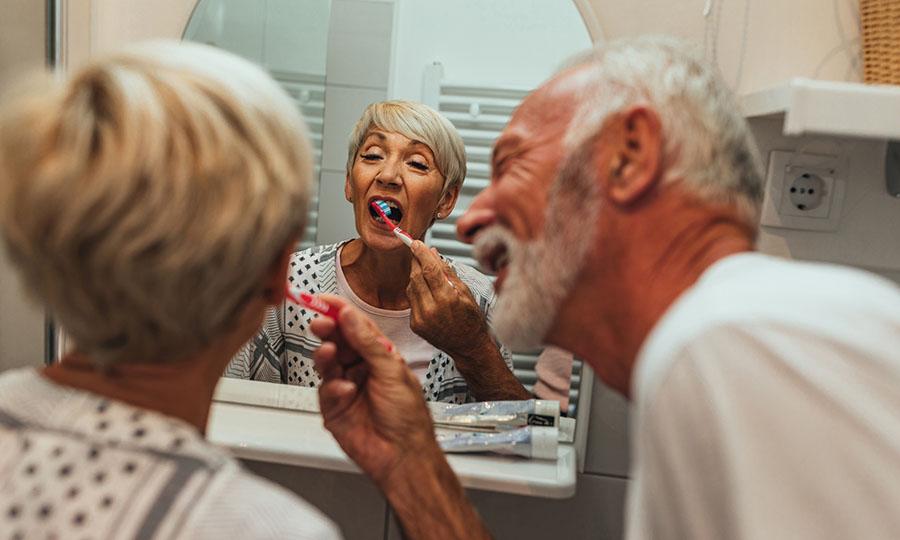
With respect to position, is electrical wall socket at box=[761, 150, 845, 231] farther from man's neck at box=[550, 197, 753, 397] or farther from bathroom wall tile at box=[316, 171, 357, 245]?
bathroom wall tile at box=[316, 171, 357, 245]

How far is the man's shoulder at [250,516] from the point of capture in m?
0.51

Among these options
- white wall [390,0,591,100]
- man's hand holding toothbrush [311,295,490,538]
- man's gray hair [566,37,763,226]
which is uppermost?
white wall [390,0,591,100]

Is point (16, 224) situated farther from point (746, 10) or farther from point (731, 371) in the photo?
point (746, 10)

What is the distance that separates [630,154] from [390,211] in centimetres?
45

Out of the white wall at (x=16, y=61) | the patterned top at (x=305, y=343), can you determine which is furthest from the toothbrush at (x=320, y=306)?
the white wall at (x=16, y=61)

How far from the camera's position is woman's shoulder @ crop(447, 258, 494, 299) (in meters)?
1.12

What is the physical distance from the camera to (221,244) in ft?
1.73

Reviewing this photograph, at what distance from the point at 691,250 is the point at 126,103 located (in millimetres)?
453

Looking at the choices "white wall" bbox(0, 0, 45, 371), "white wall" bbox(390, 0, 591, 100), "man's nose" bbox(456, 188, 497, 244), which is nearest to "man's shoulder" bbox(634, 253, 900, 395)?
"man's nose" bbox(456, 188, 497, 244)

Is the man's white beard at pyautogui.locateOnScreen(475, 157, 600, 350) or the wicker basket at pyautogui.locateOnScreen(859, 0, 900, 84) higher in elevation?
the wicker basket at pyautogui.locateOnScreen(859, 0, 900, 84)

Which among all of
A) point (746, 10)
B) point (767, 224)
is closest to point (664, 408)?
point (767, 224)

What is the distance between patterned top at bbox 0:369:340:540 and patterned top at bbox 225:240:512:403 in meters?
0.59

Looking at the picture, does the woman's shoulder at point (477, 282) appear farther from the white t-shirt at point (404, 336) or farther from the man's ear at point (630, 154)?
the man's ear at point (630, 154)

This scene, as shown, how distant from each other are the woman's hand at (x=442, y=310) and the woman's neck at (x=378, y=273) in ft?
0.04
